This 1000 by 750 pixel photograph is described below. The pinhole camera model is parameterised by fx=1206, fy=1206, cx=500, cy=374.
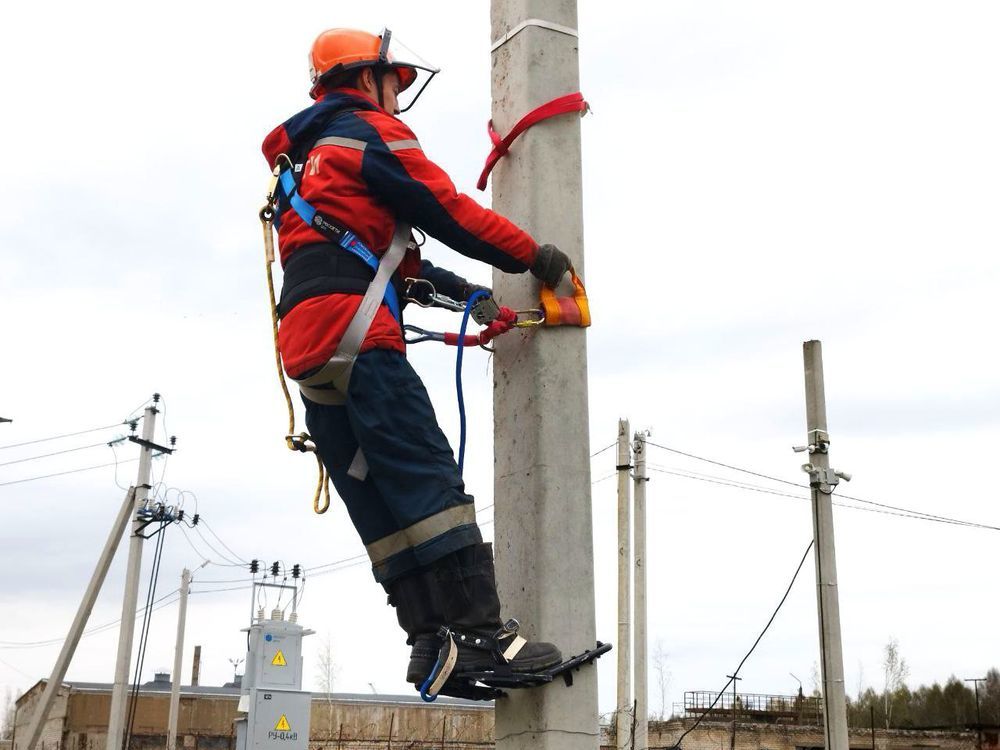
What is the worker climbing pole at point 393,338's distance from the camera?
10.7ft

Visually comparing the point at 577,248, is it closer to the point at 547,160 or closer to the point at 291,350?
the point at 547,160

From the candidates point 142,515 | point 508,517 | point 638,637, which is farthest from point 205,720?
point 508,517

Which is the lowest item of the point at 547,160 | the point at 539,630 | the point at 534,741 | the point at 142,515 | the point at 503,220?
the point at 534,741

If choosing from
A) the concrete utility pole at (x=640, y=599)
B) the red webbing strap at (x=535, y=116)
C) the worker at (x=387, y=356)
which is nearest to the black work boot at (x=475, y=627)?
the worker at (x=387, y=356)

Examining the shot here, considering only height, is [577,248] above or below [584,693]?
above

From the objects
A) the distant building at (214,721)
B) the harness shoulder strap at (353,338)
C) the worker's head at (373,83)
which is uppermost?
the worker's head at (373,83)

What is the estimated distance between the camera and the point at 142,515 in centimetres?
2392

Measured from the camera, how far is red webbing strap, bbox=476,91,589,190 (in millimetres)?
3713

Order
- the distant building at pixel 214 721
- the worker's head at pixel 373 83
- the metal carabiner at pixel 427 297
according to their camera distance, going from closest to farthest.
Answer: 1. the metal carabiner at pixel 427 297
2. the worker's head at pixel 373 83
3. the distant building at pixel 214 721

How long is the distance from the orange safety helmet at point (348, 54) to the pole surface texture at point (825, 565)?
31.7 feet

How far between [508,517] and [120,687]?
20716 millimetres

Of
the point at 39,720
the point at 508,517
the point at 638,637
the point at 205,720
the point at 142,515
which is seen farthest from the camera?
the point at 205,720

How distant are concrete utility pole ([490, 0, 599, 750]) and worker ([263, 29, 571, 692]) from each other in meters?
0.14

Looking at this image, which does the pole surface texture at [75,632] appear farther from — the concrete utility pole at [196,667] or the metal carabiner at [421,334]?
the concrete utility pole at [196,667]
